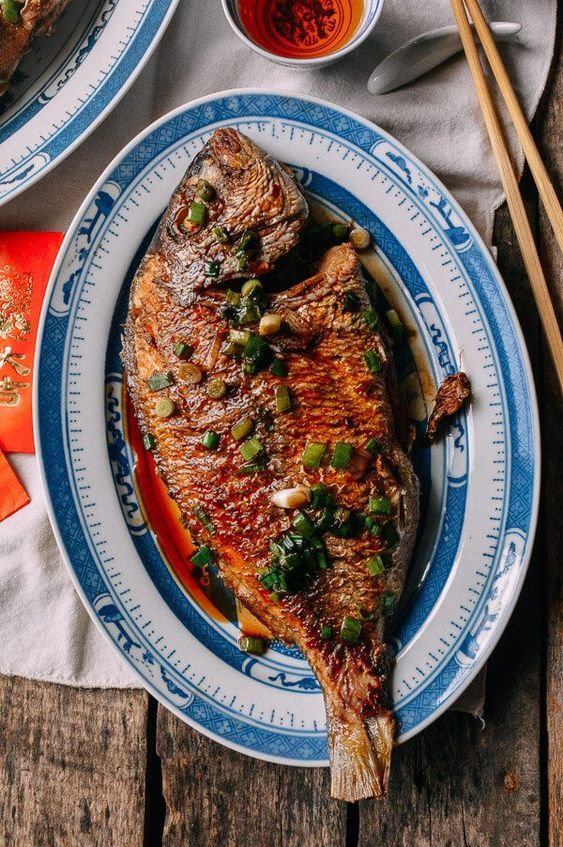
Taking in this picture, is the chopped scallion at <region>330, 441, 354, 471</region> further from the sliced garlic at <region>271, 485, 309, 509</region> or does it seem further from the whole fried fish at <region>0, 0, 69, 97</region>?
the whole fried fish at <region>0, 0, 69, 97</region>

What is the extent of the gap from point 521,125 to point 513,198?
0.24m

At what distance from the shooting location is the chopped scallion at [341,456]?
6.60ft

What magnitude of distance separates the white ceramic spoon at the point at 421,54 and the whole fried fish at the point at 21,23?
1.04 m

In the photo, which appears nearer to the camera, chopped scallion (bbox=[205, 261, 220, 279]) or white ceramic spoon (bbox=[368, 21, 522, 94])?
chopped scallion (bbox=[205, 261, 220, 279])

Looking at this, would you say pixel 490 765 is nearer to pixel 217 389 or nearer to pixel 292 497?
pixel 292 497

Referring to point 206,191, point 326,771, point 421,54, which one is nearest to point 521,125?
A: point 421,54

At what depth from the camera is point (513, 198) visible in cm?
237

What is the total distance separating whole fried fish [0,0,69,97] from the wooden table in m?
1.59

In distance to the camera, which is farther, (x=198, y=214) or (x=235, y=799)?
(x=235, y=799)

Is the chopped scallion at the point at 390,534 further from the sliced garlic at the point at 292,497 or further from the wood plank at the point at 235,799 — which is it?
the wood plank at the point at 235,799

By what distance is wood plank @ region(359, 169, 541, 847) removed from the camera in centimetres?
241

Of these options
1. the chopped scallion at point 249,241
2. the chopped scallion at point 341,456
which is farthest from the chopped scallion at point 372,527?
the chopped scallion at point 249,241

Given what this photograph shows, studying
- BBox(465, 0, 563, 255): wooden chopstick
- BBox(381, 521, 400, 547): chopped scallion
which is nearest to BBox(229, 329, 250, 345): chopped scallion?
BBox(381, 521, 400, 547): chopped scallion

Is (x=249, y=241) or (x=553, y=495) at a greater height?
(x=249, y=241)
